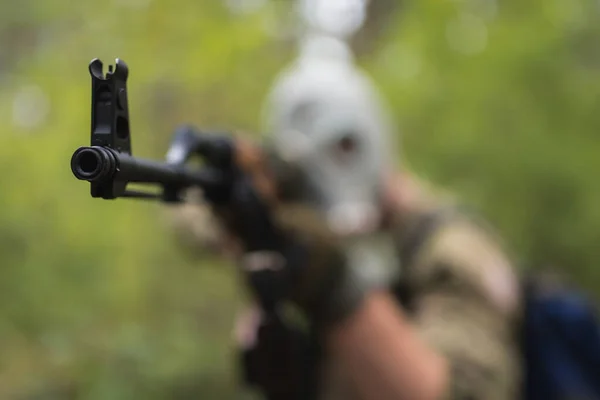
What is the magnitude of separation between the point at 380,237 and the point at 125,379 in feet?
1.32

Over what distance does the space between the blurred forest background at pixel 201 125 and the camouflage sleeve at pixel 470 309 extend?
13.4 inches

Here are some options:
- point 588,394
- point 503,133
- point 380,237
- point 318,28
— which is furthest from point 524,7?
point 588,394

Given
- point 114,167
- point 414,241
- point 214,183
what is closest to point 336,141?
point 414,241

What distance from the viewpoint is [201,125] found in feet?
3.36

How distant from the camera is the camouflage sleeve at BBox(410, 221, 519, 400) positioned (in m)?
0.73

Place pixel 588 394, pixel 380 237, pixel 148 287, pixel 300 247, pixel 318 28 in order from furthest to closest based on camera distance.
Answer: pixel 318 28 → pixel 148 287 → pixel 380 237 → pixel 588 394 → pixel 300 247

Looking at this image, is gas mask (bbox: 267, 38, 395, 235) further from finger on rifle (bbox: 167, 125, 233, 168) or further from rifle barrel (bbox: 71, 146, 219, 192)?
rifle barrel (bbox: 71, 146, 219, 192)

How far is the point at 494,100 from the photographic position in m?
1.24

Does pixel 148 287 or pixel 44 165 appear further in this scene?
pixel 148 287

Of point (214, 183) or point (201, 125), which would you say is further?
point (201, 125)

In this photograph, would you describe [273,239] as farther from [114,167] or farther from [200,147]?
[114,167]

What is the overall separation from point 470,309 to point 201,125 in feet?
1.54

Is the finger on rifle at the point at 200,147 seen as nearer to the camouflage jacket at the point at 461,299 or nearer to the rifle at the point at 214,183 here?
the rifle at the point at 214,183

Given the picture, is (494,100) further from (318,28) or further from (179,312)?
(179,312)
